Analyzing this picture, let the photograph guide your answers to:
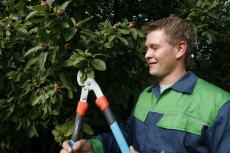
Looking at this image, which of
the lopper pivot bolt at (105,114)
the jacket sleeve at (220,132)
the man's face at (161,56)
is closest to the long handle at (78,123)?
the lopper pivot bolt at (105,114)

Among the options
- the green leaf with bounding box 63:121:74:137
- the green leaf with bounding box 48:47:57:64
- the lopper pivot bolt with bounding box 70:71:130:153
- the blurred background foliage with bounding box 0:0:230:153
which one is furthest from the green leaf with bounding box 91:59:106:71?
the green leaf with bounding box 63:121:74:137

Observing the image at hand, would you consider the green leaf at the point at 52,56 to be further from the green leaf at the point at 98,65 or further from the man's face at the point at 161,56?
the man's face at the point at 161,56

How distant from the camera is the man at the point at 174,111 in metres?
1.40

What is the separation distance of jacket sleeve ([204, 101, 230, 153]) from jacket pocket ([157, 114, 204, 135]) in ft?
0.18

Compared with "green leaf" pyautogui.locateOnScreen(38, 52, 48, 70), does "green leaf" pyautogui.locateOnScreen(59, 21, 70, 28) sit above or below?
above

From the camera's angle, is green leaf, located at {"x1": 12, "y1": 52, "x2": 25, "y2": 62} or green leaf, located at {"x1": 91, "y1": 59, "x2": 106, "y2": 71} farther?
green leaf, located at {"x1": 12, "y1": 52, "x2": 25, "y2": 62}

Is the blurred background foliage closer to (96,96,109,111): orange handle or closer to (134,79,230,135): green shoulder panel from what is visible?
(96,96,109,111): orange handle

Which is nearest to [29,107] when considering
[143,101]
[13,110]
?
[13,110]

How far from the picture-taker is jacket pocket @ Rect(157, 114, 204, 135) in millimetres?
1419

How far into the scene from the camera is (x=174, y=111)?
1528 millimetres

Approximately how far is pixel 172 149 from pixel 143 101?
0.44 metres

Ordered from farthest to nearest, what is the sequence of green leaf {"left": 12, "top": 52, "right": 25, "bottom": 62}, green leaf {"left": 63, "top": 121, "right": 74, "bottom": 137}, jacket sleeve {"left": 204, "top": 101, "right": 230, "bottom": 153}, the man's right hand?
green leaf {"left": 12, "top": 52, "right": 25, "bottom": 62} → green leaf {"left": 63, "top": 121, "right": 74, "bottom": 137} → the man's right hand → jacket sleeve {"left": 204, "top": 101, "right": 230, "bottom": 153}

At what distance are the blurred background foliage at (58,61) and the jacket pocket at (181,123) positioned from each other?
1.83 feet

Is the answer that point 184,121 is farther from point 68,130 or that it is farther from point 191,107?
point 68,130
